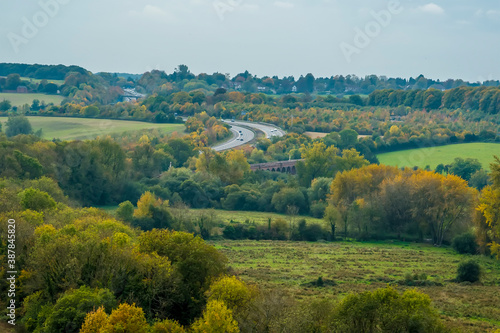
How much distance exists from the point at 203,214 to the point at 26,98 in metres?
109

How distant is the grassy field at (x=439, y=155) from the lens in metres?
94.6

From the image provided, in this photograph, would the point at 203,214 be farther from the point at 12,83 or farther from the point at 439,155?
the point at 12,83

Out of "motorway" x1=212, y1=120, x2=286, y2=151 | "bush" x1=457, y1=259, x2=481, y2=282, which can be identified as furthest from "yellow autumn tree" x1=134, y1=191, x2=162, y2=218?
"motorway" x1=212, y1=120, x2=286, y2=151

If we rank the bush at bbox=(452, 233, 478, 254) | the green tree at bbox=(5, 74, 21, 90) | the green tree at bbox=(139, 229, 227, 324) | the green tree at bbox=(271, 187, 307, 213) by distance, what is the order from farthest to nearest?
the green tree at bbox=(5, 74, 21, 90), the green tree at bbox=(271, 187, 307, 213), the bush at bbox=(452, 233, 478, 254), the green tree at bbox=(139, 229, 227, 324)

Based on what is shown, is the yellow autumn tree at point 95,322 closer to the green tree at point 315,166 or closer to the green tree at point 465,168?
the green tree at point 315,166

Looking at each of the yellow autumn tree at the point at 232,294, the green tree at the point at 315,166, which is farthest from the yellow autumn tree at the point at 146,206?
the green tree at the point at 315,166

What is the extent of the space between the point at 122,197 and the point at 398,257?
3766 centimetres

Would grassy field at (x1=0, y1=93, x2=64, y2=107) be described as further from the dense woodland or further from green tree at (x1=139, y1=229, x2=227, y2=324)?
green tree at (x1=139, y1=229, x2=227, y2=324)

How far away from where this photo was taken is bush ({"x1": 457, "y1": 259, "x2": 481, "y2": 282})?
131 ft

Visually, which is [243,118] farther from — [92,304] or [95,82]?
[92,304]

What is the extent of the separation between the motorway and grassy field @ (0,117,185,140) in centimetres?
1194

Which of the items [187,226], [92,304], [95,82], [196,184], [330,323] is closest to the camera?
[330,323]

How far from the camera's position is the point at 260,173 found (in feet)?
282

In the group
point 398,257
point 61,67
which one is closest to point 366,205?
point 398,257
